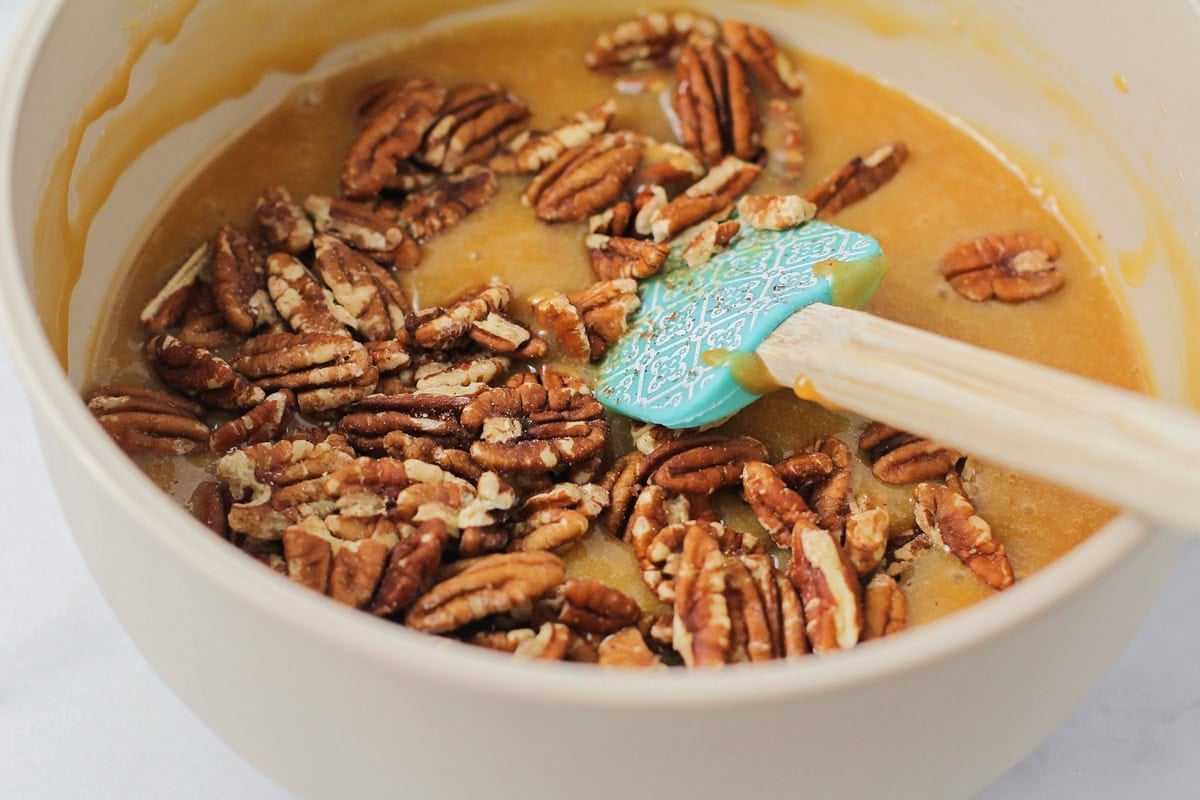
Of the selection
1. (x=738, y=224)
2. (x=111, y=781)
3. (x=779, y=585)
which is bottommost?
(x=111, y=781)

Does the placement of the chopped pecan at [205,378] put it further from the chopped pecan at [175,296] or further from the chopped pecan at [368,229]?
the chopped pecan at [368,229]

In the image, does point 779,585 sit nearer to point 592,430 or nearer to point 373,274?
point 592,430

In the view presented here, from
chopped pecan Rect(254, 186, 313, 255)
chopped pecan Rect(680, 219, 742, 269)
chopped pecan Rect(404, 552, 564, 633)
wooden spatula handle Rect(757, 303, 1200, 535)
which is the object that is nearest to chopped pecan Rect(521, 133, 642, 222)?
chopped pecan Rect(680, 219, 742, 269)

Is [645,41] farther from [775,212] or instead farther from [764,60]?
[775,212]

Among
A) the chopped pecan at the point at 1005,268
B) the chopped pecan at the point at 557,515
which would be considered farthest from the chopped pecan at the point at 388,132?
the chopped pecan at the point at 1005,268

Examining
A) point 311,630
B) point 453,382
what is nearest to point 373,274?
point 453,382

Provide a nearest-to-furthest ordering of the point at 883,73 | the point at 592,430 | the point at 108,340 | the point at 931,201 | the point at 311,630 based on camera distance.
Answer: the point at 311,630
the point at 592,430
the point at 108,340
the point at 931,201
the point at 883,73
